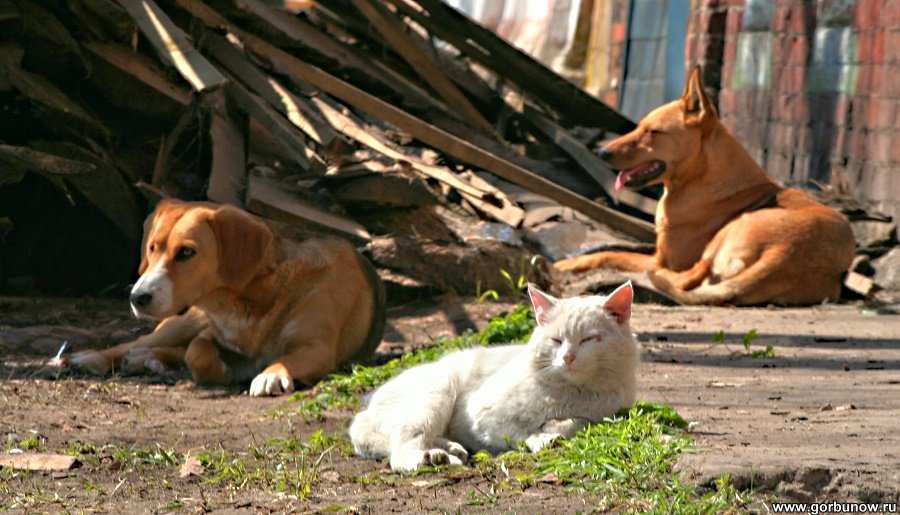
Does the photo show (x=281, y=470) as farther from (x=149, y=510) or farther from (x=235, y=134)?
(x=235, y=134)

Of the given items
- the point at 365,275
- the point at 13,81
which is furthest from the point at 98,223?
the point at 365,275

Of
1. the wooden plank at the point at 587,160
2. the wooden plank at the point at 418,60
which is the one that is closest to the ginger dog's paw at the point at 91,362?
the wooden plank at the point at 418,60

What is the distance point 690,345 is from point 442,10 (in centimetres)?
668

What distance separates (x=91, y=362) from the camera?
7695mm

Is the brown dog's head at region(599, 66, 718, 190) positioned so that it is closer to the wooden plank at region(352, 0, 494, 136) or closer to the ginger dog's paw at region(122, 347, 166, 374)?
the wooden plank at region(352, 0, 494, 136)

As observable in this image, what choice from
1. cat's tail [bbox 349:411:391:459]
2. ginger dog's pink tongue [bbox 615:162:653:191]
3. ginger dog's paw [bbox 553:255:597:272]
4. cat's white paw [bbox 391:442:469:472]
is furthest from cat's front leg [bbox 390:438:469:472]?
ginger dog's pink tongue [bbox 615:162:653:191]

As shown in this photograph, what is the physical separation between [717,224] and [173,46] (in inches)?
187

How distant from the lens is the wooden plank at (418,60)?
13188 millimetres

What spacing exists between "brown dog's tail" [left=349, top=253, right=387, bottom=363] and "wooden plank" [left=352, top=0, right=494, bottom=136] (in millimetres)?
4947

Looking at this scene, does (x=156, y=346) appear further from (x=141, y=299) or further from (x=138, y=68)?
(x=138, y=68)

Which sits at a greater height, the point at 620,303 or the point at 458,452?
the point at 620,303

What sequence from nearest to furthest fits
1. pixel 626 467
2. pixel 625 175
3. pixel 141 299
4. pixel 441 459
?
1. pixel 626 467
2. pixel 441 459
3. pixel 141 299
4. pixel 625 175

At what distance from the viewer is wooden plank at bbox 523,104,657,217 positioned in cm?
1285

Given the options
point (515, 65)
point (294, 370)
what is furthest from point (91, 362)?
point (515, 65)
